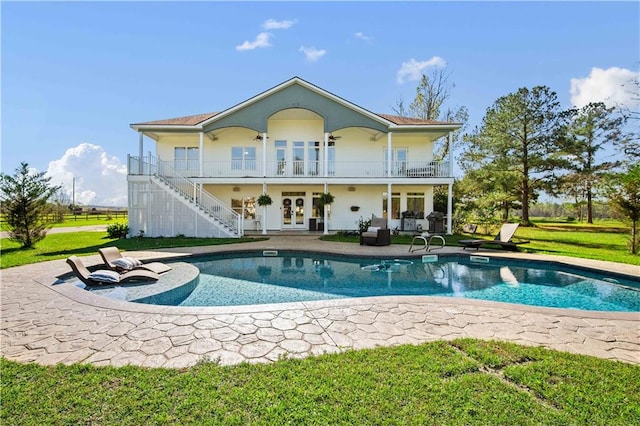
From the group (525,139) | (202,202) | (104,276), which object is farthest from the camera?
(525,139)

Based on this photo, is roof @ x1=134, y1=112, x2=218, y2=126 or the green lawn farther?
roof @ x1=134, y1=112, x2=218, y2=126

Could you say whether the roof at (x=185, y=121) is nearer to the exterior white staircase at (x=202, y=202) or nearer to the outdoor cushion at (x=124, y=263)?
the exterior white staircase at (x=202, y=202)

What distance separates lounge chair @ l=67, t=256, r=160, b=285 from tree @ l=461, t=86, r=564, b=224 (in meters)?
26.4

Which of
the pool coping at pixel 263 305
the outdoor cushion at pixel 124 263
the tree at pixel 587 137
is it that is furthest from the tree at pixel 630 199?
the tree at pixel 587 137

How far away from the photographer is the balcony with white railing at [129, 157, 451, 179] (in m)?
17.0

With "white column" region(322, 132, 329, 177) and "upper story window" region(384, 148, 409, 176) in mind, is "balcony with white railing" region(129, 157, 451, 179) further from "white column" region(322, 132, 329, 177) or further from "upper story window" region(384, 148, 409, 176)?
"white column" region(322, 132, 329, 177)

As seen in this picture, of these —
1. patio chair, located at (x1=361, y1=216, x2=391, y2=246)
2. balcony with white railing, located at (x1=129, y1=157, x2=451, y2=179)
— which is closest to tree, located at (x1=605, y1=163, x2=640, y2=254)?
balcony with white railing, located at (x1=129, y1=157, x2=451, y2=179)

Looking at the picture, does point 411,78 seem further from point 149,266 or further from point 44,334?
point 44,334

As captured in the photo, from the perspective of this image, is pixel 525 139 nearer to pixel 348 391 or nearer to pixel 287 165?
pixel 287 165

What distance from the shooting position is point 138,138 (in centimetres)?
1572

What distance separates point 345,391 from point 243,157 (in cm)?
1646

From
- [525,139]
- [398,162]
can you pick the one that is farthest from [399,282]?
[525,139]

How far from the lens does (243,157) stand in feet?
57.1

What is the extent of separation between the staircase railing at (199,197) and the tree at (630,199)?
15754 mm
